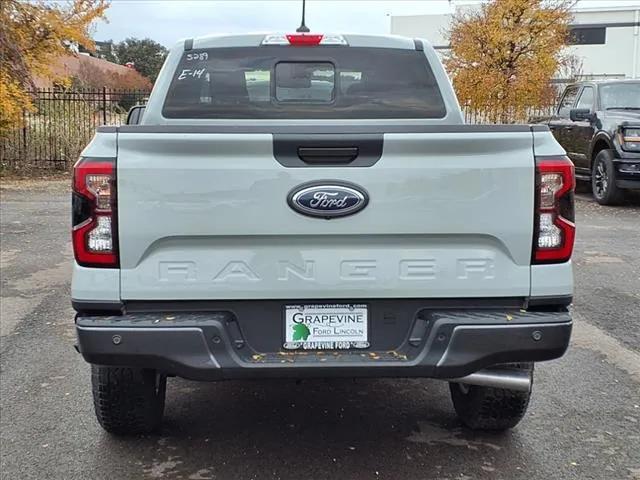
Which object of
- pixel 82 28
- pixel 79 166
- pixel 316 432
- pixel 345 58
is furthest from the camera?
pixel 82 28

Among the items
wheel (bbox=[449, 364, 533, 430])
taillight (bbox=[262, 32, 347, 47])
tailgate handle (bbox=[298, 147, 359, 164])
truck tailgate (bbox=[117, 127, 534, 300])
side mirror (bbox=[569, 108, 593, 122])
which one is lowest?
wheel (bbox=[449, 364, 533, 430])

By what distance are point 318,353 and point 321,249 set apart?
43cm

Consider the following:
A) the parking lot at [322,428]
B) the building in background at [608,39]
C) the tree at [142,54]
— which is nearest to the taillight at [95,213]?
the parking lot at [322,428]

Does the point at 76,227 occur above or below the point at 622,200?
above

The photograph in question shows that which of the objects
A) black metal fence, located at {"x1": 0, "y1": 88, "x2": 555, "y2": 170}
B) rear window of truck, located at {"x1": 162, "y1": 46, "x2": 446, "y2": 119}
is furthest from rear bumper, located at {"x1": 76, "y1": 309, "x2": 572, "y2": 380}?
black metal fence, located at {"x1": 0, "y1": 88, "x2": 555, "y2": 170}

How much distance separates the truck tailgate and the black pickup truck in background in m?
8.86

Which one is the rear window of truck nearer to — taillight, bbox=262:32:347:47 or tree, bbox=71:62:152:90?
taillight, bbox=262:32:347:47

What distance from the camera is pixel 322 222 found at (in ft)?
9.72

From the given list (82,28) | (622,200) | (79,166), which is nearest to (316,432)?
(79,166)

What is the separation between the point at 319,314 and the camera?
3.06 metres

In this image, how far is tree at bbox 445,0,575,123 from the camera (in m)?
16.5

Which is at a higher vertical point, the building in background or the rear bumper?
the building in background

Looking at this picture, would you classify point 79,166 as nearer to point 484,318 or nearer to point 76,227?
point 76,227

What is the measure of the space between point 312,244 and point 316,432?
131 centimetres
